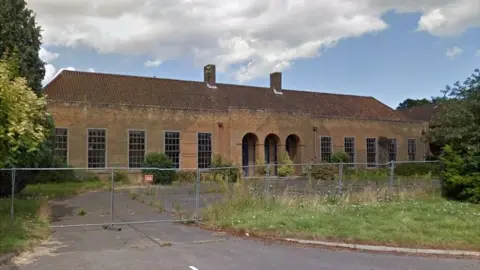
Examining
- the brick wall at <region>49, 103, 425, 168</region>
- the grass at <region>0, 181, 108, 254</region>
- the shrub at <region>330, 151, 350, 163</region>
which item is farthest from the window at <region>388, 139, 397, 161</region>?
the grass at <region>0, 181, 108, 254</region>

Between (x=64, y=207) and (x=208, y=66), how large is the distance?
22.3 metres

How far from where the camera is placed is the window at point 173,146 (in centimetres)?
3064

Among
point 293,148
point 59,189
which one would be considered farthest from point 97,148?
point 293,148

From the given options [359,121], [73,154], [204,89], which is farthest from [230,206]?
[359,121]

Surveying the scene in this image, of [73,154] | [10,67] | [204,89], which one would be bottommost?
[73,154]

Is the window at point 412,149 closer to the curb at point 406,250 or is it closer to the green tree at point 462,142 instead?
the green tree at point 462,142

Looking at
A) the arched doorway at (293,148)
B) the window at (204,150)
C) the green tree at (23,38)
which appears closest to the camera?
the green tree at (23,38)

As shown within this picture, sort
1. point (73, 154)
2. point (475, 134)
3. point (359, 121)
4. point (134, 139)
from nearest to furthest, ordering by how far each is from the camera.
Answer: point (475, 134), point (73, 154), point (134, 139), point (359, 121)

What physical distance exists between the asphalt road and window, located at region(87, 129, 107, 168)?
53.5 feet

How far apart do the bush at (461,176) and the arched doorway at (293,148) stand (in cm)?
1742

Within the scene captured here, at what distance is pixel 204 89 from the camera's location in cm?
3628

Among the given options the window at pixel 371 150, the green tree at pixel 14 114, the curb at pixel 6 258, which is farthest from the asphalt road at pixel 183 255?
the window at pixel 371 150

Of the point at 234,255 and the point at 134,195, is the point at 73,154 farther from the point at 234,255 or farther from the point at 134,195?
the point at 234,255

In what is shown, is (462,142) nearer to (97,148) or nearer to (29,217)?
(29,217)
